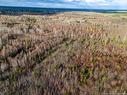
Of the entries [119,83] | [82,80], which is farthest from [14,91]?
[119,83]

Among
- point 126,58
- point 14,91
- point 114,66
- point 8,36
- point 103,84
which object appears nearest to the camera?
point 14,91

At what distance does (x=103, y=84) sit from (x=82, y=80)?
2.13 feet

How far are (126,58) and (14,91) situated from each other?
538 cm

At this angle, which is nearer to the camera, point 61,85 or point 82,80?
point 61,85

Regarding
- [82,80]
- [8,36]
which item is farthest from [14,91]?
[8,36]

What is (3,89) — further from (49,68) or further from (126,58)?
(126,58)

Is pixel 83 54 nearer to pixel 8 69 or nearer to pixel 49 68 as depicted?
pixel 49 68

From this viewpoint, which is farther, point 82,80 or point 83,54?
point 83,54

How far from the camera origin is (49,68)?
9195 mm

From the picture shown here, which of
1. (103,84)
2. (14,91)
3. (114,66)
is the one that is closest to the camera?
(14,91)

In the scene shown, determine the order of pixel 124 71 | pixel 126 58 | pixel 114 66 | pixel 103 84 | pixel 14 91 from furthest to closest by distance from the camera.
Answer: pixel 126 58, pixel 114 66, pixel 124 71, pixel 103 84, pixel 14 91

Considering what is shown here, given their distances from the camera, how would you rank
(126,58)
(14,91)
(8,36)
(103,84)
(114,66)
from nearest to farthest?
(14,91) < (103,84) < (114,66) < (126,58) < (8,36)

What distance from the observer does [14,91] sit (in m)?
6.96

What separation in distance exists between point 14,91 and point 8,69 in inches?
103
